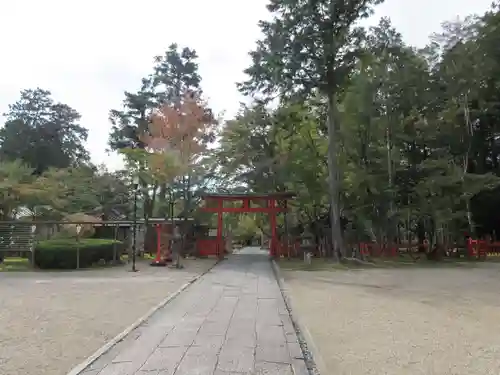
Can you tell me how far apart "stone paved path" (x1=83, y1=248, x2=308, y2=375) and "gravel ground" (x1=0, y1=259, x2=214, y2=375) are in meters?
0.41

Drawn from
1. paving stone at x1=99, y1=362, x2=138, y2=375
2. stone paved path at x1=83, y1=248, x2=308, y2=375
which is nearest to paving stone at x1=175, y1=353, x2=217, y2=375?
stone paved path at x1=83, y1=248, x2=308, y2=375

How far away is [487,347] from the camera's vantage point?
17.2 ft

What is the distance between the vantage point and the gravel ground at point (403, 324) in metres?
4.59

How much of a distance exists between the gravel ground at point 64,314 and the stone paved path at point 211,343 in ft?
1.35

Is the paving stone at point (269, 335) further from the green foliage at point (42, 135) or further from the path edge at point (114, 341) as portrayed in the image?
the green foliage at point (42, 135)

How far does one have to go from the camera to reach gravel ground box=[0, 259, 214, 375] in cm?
477

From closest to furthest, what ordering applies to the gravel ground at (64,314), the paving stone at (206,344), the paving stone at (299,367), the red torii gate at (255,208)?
the paving stone at (299,367) → the gravel ground at (64,314) → the paving stone at (206,344) → the red torii gate at (255,208)

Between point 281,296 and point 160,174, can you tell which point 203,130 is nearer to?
point 160,174

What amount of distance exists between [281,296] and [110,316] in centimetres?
378

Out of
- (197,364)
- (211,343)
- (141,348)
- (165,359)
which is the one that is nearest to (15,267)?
(141,348)

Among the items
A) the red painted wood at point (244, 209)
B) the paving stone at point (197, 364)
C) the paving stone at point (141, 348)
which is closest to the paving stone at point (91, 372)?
the paving stone at point (141, 348)

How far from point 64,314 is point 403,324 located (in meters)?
5.29

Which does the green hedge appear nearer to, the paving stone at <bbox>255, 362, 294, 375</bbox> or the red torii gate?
the red torii gate

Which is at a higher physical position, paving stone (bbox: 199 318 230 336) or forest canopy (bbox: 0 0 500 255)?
forest canopy (bbox: 0 0 500 255)
